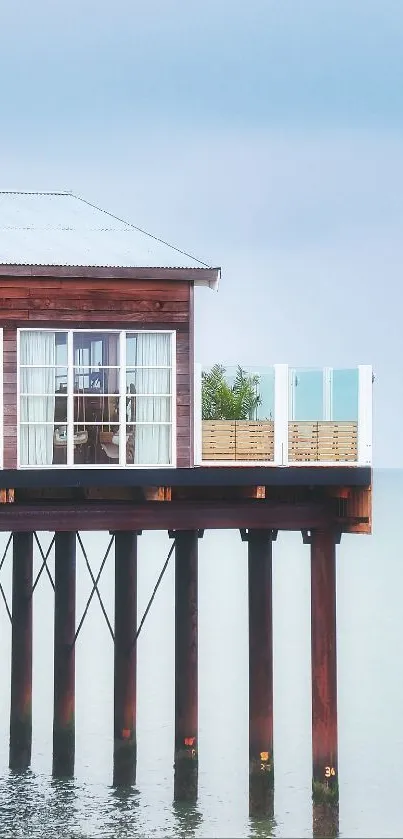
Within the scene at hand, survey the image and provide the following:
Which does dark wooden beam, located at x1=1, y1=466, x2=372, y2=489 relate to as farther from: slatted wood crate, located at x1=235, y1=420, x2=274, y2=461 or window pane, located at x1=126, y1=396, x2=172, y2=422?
window pane, located at x1=126, y1=396, x2=172, y2=422

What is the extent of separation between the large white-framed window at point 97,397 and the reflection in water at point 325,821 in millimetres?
6305

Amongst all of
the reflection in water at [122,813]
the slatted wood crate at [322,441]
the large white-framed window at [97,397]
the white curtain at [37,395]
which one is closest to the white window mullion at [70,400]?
the large white-framed window at [97,397]

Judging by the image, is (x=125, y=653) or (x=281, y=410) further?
(x=125, y=653)

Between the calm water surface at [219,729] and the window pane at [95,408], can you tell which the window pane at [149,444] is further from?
the calm water surface at [219,729]

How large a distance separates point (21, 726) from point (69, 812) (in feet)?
12.7

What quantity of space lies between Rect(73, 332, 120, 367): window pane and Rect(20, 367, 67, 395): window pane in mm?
333

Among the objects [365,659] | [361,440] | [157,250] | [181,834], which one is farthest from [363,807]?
[365,659]

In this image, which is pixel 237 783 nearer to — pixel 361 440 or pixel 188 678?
pixel 188 678

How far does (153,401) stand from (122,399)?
0.49m

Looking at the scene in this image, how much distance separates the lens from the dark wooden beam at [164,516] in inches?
1262

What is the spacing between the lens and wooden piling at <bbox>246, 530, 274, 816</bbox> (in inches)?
1340

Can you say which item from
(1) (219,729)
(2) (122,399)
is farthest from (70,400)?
(1) (219,729)

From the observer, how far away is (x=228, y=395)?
32250 millimetres

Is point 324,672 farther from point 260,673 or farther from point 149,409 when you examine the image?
point 149,409
